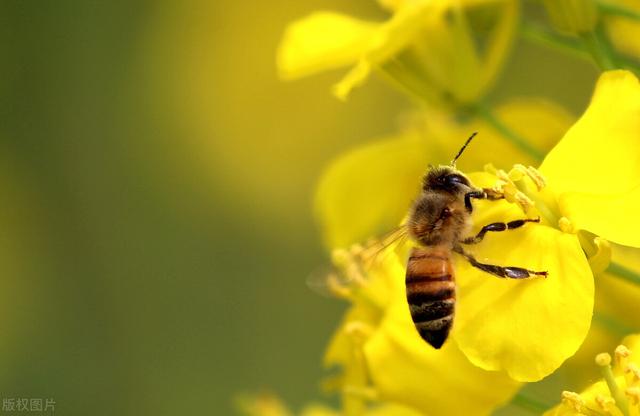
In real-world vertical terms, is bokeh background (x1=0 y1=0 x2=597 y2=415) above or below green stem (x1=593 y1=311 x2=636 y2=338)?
above

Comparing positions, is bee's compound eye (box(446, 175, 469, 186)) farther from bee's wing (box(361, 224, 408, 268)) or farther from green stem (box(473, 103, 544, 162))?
green stem (box(473, 103, 544, 162))

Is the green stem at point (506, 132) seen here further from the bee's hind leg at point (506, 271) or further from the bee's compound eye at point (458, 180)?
the bee's hind leg at point (506, 271)

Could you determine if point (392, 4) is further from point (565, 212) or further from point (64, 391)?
point (64, 391)

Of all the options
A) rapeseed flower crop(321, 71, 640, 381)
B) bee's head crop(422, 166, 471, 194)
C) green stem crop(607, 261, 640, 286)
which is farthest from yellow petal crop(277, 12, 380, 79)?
green stem crop(607, 261, 640, 286)

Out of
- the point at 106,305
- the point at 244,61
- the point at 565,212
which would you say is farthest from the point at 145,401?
the point at 565,212

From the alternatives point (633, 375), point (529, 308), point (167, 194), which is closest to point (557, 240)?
point (529, 308)

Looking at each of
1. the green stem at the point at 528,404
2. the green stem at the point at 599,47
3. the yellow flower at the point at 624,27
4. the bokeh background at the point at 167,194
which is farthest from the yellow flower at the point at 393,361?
the bokeh background at the point at 167,194

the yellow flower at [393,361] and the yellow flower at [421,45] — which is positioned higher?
the yellow flower at [421,45]
